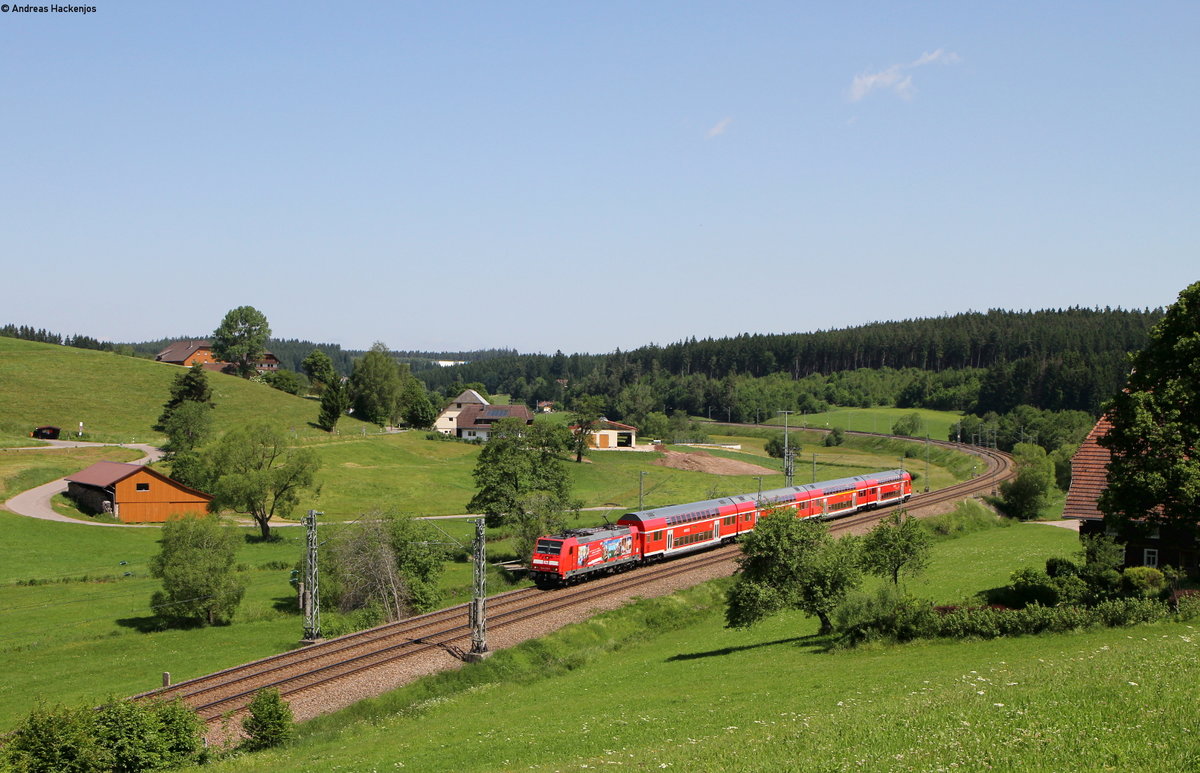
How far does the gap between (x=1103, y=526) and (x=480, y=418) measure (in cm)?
13112

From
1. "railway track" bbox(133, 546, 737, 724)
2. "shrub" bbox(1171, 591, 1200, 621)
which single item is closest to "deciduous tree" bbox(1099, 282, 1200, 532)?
"shrub" bbox(1171, 591, 1200, 621)

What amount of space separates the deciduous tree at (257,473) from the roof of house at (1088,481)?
60.0 m

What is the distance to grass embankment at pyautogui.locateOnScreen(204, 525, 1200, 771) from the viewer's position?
52.3ft

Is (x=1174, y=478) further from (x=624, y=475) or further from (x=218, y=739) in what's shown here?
(x=624, y=475)

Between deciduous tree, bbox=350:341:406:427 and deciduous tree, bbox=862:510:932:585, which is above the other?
deciduous tree, bbox=350:341:406:427

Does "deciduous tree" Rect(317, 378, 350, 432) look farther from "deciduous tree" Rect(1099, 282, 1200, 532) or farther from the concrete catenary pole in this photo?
"deciduous tree" Rect(1099, 282, 1200, 532)

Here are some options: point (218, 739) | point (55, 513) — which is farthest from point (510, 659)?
point (55, 513)

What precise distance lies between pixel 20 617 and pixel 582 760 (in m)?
44.4

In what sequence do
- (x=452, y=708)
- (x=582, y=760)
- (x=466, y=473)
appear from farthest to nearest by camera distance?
(x=466, y=473) → (x=452, y=708) → (x=582, y=760)

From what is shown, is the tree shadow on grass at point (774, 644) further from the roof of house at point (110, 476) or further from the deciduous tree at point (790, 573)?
the roof of house at point (110, 476)

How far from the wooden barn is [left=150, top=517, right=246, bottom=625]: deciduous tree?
98.7ft

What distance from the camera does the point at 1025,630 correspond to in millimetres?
30688

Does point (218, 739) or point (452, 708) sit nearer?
point (218, 739)

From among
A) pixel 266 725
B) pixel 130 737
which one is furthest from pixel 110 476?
pixel 130 737
